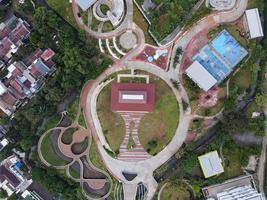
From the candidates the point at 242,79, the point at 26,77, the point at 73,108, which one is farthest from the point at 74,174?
the point at 242,79

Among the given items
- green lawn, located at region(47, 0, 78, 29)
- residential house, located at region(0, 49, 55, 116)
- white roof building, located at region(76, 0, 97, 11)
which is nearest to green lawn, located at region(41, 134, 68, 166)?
residential house, located at region(0, 49, 55, 116)

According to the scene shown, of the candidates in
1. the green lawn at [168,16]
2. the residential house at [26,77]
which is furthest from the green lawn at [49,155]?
the green lawn at [168,16]

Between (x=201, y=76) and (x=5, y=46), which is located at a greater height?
(x=5, y=46)

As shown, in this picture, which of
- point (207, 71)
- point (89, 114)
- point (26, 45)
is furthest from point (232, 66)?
point (26, 45)

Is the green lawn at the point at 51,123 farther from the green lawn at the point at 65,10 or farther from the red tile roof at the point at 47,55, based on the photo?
the green lawn at the point at 65,10

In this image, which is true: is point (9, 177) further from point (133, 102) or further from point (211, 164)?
point (211, 164)
